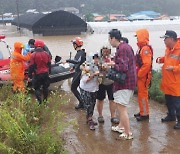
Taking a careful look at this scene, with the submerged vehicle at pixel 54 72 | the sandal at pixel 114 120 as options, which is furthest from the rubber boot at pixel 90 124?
the submerged vehicle at pixel 54 72

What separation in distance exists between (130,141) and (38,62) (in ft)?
7.60

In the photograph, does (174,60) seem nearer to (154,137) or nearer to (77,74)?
(154,137)

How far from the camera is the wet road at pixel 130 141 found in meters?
4.59

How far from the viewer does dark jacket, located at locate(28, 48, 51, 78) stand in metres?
6.20

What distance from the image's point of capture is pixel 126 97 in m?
4.78

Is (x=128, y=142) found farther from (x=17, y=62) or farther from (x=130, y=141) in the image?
(x=17, y=62)

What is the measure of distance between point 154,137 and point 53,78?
141 inches

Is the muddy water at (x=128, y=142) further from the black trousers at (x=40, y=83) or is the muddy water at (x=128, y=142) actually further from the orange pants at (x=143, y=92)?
the black trousers at (x=40, y=83)

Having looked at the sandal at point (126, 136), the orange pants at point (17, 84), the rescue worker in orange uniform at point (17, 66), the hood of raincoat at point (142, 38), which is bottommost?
the sandal at point (126, 136)

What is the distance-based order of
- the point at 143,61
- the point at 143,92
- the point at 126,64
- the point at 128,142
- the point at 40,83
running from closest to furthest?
the point at 126,64
the point at 128,142
the point at 143,61
the point at 143,92
the point at 40,83

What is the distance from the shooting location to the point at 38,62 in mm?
6238

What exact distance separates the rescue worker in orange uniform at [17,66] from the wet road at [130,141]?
168 centimetres

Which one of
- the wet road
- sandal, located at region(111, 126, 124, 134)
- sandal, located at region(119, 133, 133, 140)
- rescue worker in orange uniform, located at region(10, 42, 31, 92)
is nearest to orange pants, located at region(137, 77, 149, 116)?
the wet road

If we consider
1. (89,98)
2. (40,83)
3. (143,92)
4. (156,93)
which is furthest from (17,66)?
(156,93)
